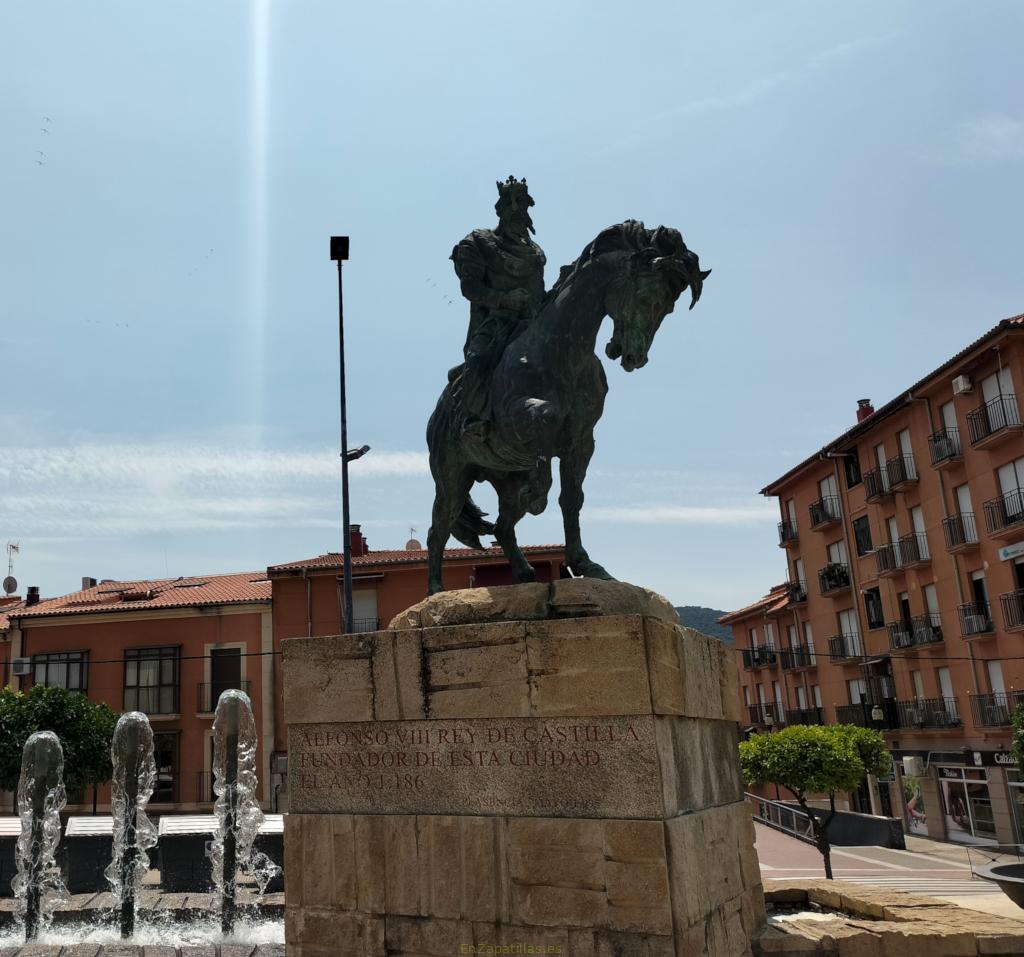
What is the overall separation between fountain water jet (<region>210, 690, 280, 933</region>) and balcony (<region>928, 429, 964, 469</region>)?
27450mm

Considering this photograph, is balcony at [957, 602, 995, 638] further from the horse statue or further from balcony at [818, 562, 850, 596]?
the horse statue

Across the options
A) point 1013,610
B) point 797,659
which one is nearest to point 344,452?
point 1013,610

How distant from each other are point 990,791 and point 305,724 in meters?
29.9

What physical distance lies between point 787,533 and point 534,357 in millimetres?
41619

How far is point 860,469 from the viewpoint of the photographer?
1548 inches

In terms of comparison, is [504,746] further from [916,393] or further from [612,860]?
[916,393]

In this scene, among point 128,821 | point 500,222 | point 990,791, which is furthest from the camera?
point 990,791

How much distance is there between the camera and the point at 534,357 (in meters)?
6.18

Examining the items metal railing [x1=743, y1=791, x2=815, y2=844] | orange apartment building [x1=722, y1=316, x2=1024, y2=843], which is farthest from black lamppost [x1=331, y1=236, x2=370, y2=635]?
orange apartment building [x1=722, y1=316, x2=1024, y2=843]

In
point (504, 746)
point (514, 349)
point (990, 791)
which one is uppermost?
point (514, 349)

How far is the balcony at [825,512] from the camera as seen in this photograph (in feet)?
134

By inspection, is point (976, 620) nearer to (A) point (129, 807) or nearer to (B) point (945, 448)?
(B) point (945, 448)

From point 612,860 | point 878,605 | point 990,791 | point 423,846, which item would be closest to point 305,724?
point 423,846

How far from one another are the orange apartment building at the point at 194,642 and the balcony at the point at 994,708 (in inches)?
610
